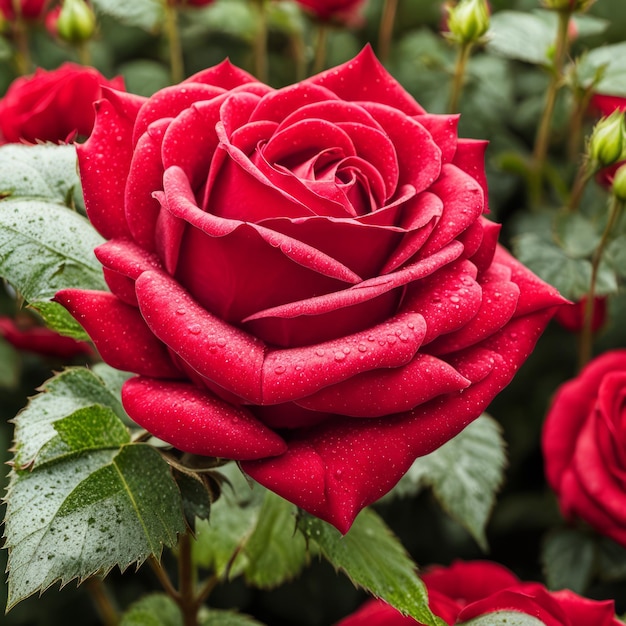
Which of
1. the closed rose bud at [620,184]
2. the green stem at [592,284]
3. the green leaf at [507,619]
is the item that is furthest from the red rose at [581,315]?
the green leaf at [507,619]

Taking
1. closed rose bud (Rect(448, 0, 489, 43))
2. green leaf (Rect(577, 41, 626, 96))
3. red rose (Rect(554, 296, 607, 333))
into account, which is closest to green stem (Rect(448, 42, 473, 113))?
closed rose bud (Rect(448, 0, 489, 43))

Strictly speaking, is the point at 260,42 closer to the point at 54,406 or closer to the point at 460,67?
the point at 460,67

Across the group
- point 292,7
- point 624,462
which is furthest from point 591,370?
point 292,7

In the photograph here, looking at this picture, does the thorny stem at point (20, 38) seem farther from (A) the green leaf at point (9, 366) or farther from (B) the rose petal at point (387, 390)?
(B) the rose petal at point (387, 390)

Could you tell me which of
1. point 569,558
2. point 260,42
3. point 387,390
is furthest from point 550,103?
point 387,390

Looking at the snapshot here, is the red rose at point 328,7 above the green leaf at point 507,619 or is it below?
above

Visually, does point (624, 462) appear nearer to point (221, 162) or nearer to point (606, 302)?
point (606, 302)
